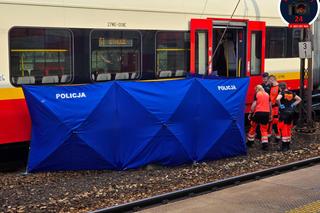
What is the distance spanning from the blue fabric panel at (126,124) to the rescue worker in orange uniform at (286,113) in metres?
1.34

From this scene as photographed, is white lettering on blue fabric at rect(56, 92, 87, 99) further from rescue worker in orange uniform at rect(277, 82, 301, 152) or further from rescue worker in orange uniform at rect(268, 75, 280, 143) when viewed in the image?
rescue worker in orange uniform at rect(268, 75, 280, 143)

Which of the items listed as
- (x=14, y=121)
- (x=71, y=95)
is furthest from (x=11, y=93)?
(x=71, y=95)

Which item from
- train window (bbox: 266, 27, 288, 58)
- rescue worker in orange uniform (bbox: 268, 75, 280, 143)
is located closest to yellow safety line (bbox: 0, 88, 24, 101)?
rescue worker in orange uniform (bbox: 268, 75, 280, 143)

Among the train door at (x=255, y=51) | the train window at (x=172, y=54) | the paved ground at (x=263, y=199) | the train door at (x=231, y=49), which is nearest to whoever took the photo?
the paved ground at (x=263, y=199)

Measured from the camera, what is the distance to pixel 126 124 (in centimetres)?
833

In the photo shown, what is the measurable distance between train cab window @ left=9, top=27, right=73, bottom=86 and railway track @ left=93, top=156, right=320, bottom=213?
3234mm

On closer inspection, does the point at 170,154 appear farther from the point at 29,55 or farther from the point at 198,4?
the point at 198,4

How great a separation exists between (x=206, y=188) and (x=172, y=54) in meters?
4.03

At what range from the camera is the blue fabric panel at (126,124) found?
315 inches

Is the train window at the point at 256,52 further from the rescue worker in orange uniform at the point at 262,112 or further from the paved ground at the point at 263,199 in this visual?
the paved ground at the point at 263,199

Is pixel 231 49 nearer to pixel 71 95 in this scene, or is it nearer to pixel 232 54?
pixel 232 54

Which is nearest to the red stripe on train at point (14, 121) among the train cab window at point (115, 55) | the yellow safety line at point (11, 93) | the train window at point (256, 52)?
the yellow safety line at point (11, 93)

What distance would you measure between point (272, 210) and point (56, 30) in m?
4.76

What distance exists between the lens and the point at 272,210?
6180 millimetres
